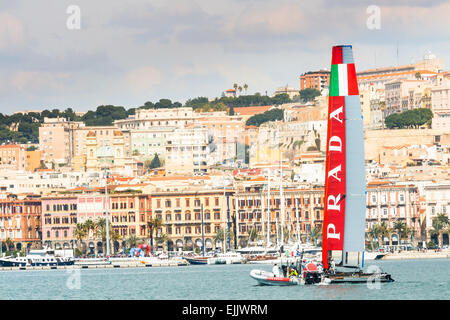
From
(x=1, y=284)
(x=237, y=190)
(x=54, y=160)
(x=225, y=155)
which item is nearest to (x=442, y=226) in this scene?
(x=237, y=190)

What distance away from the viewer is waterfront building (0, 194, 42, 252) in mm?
122562

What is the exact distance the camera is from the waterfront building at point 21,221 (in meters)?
123

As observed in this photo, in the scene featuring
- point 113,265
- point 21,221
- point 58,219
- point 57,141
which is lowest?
point 113,265

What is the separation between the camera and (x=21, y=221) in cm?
12312

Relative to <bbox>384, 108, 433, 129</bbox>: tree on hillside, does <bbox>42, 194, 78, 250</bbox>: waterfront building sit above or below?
below

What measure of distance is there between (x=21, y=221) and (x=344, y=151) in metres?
90.0

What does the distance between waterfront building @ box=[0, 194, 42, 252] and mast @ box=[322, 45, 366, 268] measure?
3465 inches

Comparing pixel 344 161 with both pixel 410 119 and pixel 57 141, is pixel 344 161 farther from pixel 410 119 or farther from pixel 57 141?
pixel 57 141

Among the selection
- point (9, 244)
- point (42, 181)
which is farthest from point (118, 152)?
point (9, 244)

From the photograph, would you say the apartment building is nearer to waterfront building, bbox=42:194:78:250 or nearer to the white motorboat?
waterfront building, bbox=42:194:78:250

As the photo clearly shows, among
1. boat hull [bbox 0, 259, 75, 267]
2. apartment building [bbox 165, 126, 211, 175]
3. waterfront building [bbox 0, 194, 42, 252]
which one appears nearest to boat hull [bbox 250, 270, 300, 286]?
boat hull [bbox 0, 259, 75, 267]

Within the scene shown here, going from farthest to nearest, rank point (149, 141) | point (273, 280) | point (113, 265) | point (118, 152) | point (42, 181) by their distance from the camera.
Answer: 1. point (149, 141)
2. point (118, 152)
3. point (42, 181)
4. point (113, 265)
5. point (273, 280)

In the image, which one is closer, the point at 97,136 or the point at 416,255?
the point at 416,255

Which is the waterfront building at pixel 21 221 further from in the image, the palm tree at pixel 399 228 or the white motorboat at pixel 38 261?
the palm tree at pixel 399 228
